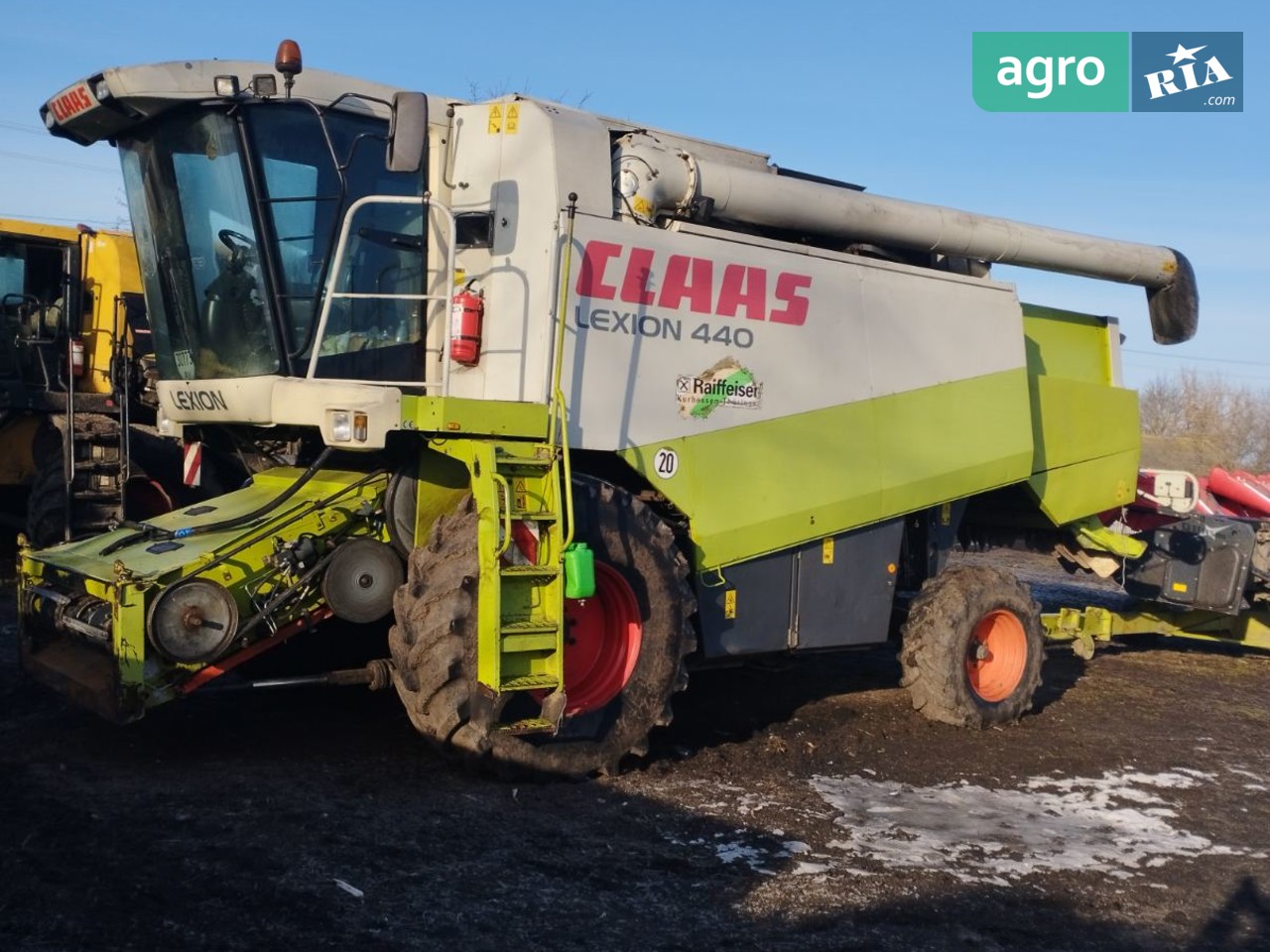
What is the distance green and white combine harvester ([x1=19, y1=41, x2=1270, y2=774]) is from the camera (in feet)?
17.6

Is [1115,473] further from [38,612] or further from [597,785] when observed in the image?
[38,612]

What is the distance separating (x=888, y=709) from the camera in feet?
25.4

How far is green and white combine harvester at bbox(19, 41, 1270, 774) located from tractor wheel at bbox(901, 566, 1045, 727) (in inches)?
14.6

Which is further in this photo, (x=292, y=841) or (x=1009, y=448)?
(x=1009, y=448)

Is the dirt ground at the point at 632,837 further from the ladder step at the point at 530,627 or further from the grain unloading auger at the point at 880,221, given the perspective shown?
the grain unloading auger at the point at 880,221

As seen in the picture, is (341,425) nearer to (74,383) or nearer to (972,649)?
(972,649)

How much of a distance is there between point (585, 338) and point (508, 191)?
760 mm

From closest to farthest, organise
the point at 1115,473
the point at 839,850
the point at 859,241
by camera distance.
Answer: the point at 839,850 → the point at 859,241 → the point at 1115,473

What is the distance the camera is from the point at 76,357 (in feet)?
35.2

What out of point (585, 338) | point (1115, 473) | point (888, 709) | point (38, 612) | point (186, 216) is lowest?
point (888, 709)

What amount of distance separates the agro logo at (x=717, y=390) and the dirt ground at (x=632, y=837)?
1678mm

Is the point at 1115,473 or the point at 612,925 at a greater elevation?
the point at 1115,473

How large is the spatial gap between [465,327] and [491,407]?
1.94ft

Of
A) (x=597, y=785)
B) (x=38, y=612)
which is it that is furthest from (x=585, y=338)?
(x=38, y=612)
